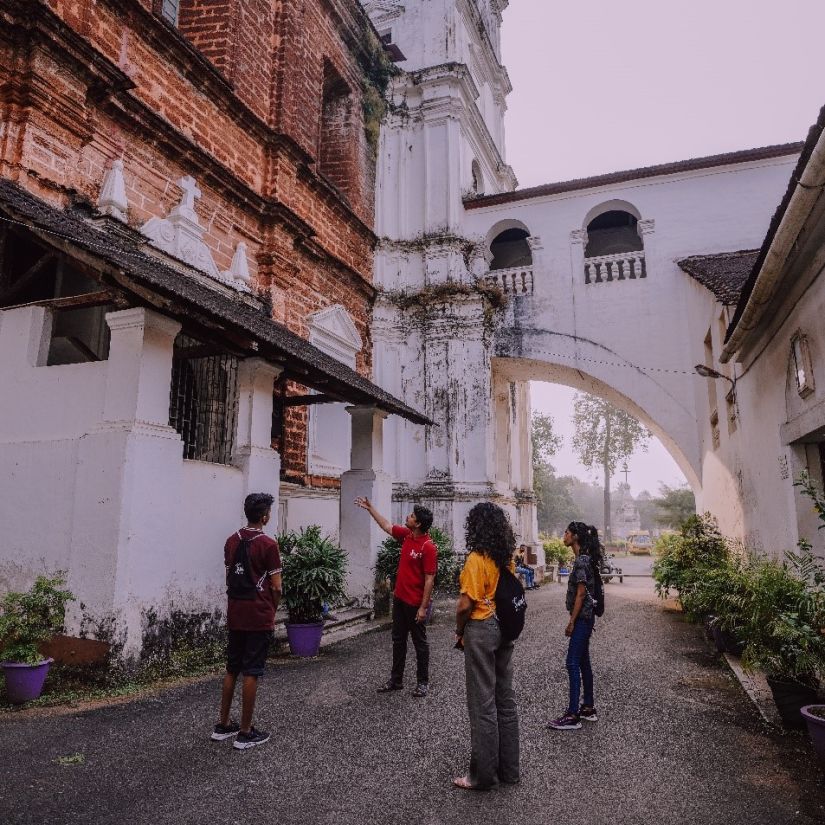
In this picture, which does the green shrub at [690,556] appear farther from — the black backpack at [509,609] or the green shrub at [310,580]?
the black backpack at [509,609]

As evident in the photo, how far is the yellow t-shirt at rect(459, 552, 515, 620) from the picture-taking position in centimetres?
353

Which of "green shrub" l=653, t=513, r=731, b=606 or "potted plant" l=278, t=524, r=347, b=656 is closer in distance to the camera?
"potted plant" l=278, t=524, r=347, b=656

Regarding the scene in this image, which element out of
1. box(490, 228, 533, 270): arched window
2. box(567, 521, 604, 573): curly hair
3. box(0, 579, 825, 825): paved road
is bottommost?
box(0, 579, 825, 825): paved road

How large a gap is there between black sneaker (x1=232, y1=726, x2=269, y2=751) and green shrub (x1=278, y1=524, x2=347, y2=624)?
8.19 feet

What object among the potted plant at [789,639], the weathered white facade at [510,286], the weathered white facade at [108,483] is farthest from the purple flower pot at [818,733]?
the weathered white facade at [510,286]

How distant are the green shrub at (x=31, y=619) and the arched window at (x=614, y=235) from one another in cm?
1377

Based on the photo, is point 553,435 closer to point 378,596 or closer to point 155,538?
point 378,596

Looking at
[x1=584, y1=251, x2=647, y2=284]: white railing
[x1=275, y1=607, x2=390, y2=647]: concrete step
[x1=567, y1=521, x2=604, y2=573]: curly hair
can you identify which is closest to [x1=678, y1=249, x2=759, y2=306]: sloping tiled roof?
[x1=584, y1=251, x2=647, y2=284]: white railing

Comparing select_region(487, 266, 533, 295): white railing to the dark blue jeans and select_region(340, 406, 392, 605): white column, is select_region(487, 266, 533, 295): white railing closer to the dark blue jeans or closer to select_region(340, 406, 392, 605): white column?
select_region(340, 406, 392, 605): white column

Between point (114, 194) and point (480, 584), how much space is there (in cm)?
611

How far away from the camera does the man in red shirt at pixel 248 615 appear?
3.95 meters

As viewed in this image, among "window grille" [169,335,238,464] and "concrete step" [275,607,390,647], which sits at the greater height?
"window grille" [169,335,238,464]

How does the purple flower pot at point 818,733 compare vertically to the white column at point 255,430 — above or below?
below

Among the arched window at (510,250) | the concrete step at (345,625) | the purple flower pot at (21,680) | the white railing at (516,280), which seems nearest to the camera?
the purple flower pot at (21,680)
